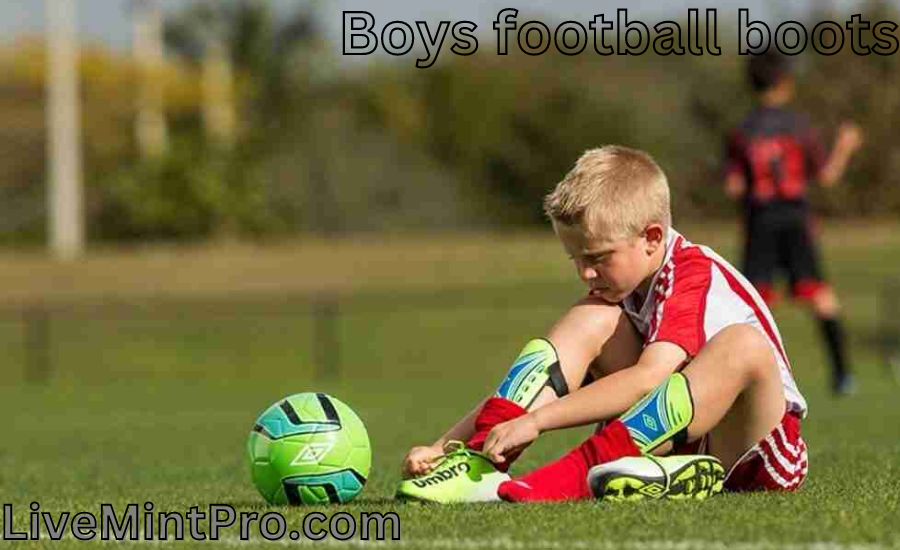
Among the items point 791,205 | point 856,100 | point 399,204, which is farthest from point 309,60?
point 791,205

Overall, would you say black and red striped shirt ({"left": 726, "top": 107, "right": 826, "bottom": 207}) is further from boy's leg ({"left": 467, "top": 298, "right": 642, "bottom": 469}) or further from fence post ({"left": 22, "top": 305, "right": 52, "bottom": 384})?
fence post ({"left": 22, "top": 305, "right": 52, "bottom": 384})

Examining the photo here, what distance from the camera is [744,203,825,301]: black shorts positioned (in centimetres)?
1434

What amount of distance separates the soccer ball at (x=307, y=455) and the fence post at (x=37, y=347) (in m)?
20.5

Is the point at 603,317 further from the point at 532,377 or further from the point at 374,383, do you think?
the point at 374,383

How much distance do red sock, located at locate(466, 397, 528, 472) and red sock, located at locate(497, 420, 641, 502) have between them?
19 centimetres

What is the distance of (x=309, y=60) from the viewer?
57219 mm

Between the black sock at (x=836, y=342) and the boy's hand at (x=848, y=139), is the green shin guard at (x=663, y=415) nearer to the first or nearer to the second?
the boy's hand at (x=848, y=139)

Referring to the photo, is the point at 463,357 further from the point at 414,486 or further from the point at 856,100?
the point at 414,486

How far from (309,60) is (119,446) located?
46.5 metres

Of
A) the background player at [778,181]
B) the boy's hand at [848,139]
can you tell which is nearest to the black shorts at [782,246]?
the background player at [778,181]

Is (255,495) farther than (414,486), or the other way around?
(255,495)

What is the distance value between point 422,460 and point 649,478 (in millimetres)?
801

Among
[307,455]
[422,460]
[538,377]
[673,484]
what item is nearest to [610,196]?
[538,377]

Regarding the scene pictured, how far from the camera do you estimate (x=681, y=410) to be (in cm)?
558
